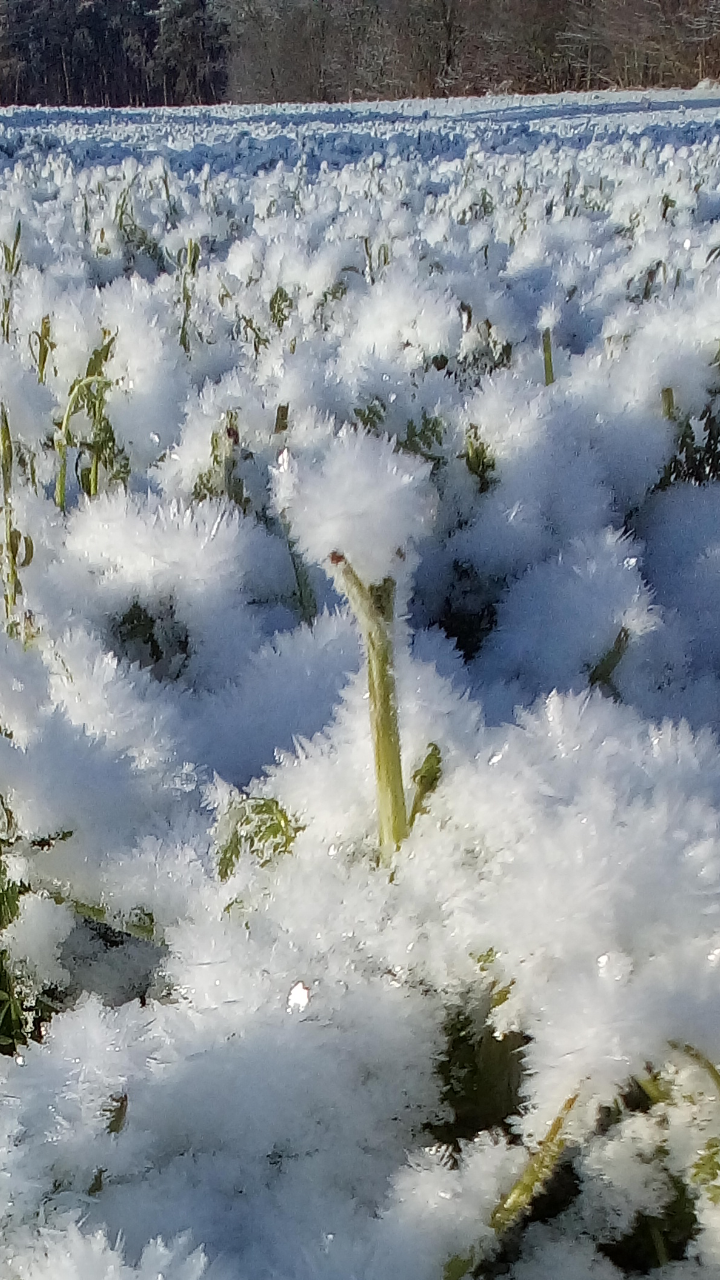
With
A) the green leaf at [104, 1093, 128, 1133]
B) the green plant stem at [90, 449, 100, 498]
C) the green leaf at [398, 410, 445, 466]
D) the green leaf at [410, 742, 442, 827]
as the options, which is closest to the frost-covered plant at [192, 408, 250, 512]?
the green plant stem at [90, 449, 100, 498]

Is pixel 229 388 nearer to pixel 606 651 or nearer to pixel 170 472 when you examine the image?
pixel 170 472

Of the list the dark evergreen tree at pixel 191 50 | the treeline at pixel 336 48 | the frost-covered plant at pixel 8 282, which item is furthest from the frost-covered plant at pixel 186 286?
the dark evergreen tree at pixel 191 50

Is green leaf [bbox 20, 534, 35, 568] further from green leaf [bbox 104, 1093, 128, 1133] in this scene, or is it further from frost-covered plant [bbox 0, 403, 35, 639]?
green leaf [bbox 104, 1093, 128, 1133]

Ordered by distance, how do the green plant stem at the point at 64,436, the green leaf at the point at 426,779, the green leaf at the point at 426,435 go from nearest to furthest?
1. the green leaf at the point at 426,779
2. the green plant stem at the point at 64,436
3. the green leaf at the point at 426,435

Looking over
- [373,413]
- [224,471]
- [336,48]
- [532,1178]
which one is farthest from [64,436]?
[336,48]

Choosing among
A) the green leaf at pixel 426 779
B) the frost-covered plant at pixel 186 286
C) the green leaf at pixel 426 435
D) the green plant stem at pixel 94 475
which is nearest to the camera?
the green leaf at pixel 426 779

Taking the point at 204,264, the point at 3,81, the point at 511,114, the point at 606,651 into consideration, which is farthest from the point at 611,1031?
the point at 3,81

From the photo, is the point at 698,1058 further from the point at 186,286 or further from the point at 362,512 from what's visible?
the point at 186,286

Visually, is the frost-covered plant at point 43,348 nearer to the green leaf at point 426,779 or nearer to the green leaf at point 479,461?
the green leaf at point 479,461
